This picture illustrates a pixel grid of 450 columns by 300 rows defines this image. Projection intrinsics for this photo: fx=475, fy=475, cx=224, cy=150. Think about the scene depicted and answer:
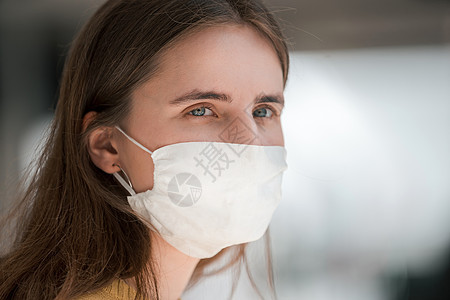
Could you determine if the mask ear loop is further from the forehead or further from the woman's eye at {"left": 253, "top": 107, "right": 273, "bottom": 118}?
the woman's eye at {"left": 253, "top": 107, "right": 273, "bottom": 118}

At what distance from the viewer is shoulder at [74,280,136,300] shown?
1055mm

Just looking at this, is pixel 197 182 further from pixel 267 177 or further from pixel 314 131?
pixel 314 131

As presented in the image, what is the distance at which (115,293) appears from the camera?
3.59 ft

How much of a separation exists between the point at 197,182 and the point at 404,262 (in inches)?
131

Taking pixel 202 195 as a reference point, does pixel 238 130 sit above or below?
above

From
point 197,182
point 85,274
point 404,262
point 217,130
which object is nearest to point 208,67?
point 217,130

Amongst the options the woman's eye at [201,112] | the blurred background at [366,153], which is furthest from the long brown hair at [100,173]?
the blurred background at [366,153]

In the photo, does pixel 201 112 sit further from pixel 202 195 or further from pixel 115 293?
pixel 115 293

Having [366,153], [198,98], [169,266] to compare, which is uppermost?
[198,98]

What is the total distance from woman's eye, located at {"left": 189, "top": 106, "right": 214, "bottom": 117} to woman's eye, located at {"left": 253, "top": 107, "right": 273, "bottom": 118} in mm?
140

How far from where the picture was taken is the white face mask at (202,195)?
1.14 m

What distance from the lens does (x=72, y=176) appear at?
1217mm

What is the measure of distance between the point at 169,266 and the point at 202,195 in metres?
0.22

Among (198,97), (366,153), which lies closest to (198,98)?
(198,97)
